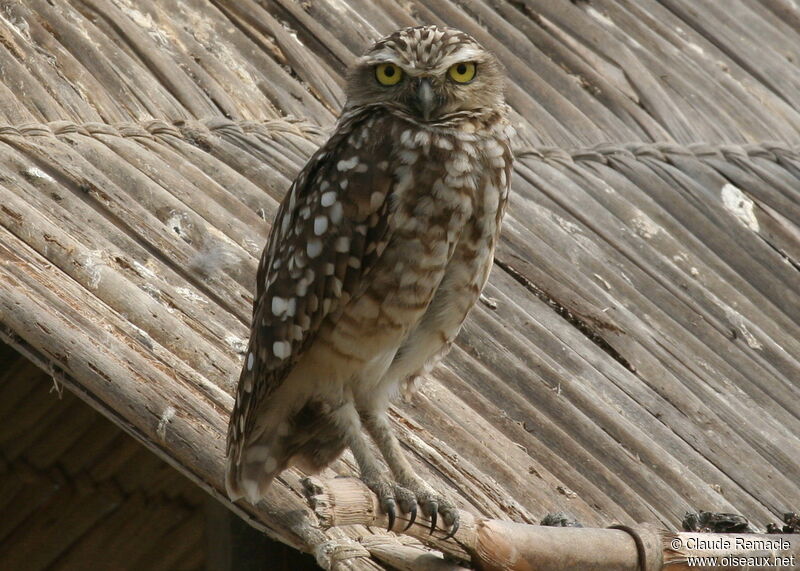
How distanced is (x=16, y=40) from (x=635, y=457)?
2.98 meters

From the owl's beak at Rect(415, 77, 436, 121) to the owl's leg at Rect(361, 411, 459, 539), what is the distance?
92 cm

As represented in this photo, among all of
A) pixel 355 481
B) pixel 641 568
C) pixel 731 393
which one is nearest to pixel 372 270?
pixel 355 481

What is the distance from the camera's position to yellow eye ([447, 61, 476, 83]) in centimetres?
380

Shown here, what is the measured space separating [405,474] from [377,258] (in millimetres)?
631

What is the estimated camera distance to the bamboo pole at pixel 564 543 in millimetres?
3096

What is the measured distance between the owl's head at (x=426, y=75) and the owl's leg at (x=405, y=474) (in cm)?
93

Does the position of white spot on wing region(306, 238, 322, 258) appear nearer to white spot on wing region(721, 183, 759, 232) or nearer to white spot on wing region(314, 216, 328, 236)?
white spot on wing region(314, 216, 328, 236)

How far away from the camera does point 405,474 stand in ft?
11.9

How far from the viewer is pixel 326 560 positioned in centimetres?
321

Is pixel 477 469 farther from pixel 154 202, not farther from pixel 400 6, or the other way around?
pixel 400 6

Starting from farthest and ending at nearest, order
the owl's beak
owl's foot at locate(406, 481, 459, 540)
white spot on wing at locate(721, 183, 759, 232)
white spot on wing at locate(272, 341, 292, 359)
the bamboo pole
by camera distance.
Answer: white spot on wing at locate(721, 183, 759, 232) → the owl's beak → white spot on wing at locate(272, 341, 292, 359) → owl's foot at locate(406, 481, 459, 540) → the bamboo pole

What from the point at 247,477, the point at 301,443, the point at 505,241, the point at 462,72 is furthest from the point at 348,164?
the point at 505,241

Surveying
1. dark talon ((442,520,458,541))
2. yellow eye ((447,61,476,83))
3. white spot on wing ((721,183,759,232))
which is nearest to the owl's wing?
yellow eye ((447,61,476,83))

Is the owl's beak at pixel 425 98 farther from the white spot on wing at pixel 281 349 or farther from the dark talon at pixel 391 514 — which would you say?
the dark talon at pixel 391 514
